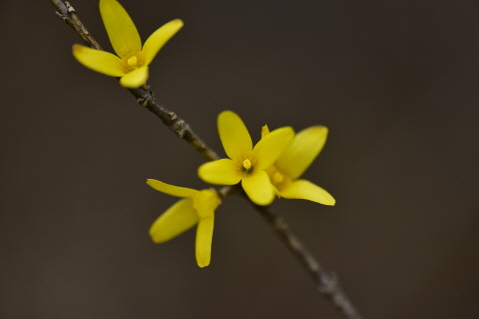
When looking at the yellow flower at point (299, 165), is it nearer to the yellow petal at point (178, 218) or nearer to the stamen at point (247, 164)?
the stamen at point (247, 164)

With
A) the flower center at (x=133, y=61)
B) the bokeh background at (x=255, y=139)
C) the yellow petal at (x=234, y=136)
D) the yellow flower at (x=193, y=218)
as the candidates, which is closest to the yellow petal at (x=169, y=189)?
the yellow flower at (x=193, y=218)

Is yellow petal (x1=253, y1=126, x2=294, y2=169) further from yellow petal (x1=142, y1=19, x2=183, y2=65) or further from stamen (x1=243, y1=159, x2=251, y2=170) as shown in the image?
yellow petal (x1=142, y1=19, x2=183, y2=65)

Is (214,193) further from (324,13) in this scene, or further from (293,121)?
(324,13)

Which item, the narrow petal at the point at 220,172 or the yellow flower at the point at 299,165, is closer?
the narrow petal at the point at 220,172

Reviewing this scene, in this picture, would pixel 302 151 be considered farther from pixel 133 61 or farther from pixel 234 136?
pixel 133 61

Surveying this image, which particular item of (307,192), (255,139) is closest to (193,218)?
(307,192)

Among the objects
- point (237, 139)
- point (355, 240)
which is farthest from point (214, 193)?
point (355, 240)
